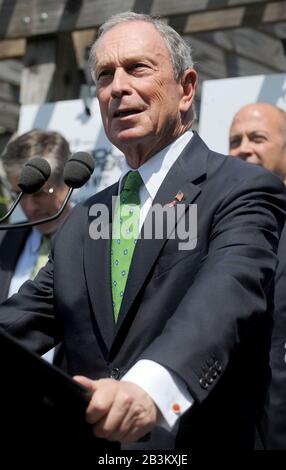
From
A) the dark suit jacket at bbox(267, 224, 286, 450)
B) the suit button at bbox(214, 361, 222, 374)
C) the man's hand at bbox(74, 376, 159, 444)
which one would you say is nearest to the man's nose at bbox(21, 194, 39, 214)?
the dark suit jacket at bbox(267, 224, 286, 450)

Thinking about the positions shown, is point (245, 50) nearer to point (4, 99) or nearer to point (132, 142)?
point (4, 99)

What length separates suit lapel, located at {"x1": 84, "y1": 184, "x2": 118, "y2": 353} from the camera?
2.73 meters

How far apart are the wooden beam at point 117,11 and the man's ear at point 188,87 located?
2503 millimetres

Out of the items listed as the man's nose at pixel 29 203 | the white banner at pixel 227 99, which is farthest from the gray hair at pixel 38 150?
the white banner at pixel 227 99

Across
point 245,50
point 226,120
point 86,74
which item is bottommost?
point 245,50

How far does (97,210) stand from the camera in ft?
10.1

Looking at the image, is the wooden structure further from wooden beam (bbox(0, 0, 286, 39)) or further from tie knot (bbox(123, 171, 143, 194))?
tie knot (bbox(123, 171, 143, 194))

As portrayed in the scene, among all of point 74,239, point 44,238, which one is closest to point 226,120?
point 44,238

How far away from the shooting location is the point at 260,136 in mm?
4672

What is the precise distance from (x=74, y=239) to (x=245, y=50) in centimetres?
570

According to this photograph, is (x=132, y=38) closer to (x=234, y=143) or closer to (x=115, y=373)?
(x=115, y=373)

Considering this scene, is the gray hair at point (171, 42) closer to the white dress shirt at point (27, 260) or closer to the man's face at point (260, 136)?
the man's face at point (260, 136)

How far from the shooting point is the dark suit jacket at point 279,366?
3420mm

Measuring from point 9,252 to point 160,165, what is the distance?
1905 millimetres
